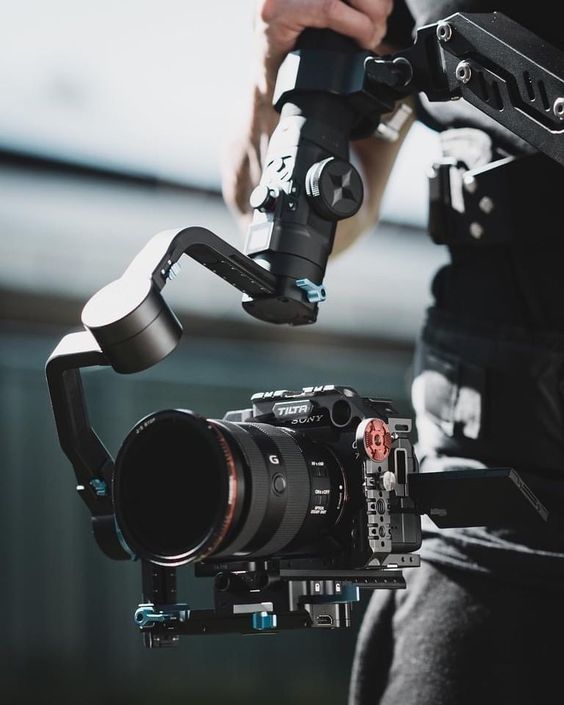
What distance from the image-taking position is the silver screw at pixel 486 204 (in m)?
1.29

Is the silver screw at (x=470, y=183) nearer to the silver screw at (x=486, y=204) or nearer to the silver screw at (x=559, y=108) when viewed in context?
the silver screw at (x=486, y=204)

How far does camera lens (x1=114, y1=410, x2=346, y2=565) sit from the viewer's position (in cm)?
93

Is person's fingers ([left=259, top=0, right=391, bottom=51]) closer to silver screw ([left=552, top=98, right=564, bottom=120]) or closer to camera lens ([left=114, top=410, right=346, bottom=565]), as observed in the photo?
silver screw ([left=552, top=98, right=564, bottom=120])

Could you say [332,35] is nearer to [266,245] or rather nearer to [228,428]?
[266,245]

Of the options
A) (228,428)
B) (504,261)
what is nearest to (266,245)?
(228,428)

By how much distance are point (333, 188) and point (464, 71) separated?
17cm

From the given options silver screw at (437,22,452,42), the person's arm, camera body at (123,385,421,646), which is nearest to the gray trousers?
camera body at (123,385,421,646)

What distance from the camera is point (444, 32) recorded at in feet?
3.43

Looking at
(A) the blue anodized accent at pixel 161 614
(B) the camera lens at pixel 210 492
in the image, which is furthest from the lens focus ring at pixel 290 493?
(A) the blue anodized accent at pixel 161 614

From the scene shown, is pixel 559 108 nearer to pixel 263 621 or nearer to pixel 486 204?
pixel 486 204

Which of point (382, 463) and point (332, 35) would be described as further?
point (332, 35)

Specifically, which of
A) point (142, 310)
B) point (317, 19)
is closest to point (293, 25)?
point (317, 19)

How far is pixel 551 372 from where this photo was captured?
124cm

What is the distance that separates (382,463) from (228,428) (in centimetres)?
15
